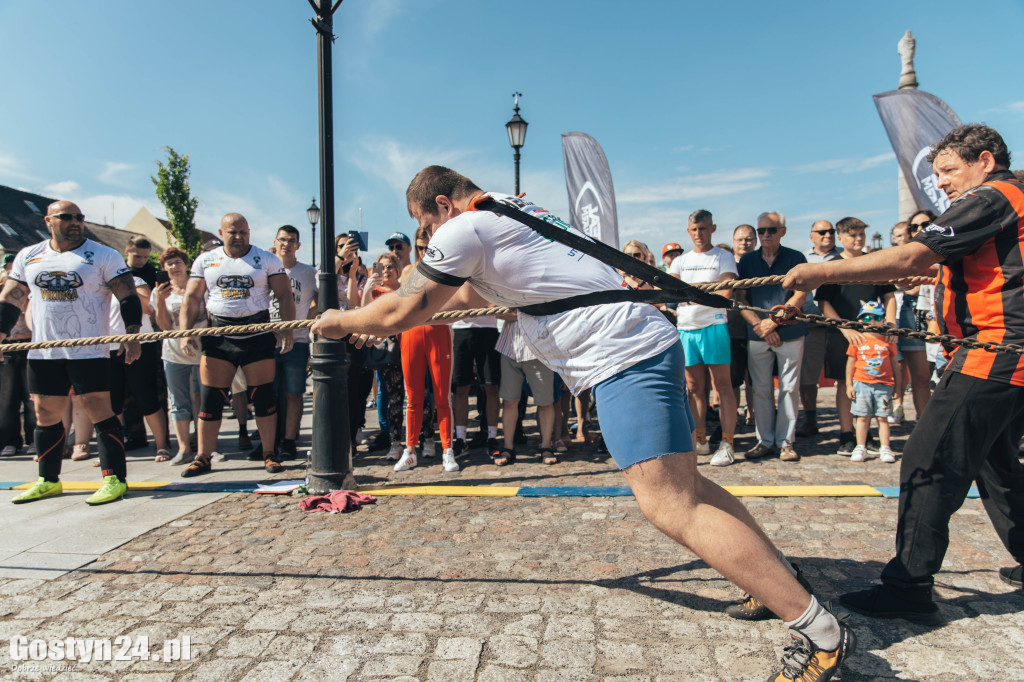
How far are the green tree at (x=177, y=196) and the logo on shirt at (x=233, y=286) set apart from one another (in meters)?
29.9

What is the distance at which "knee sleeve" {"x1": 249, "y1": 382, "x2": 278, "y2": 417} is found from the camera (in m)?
5.95

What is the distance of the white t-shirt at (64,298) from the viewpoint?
195 inches

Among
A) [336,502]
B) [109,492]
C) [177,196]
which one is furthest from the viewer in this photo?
[177,196]

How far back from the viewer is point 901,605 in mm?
2727

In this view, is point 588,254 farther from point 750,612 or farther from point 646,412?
point 750,612

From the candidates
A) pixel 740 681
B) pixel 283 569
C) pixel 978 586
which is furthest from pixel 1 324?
pixel 978 586

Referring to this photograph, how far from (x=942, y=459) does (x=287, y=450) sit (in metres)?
5.64

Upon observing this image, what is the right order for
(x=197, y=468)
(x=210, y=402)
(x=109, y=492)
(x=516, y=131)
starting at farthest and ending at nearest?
1. (x=516, y=131)
2. (x=210, y=402)
3. (x=197, y=468)
4. (x=109, y=492)

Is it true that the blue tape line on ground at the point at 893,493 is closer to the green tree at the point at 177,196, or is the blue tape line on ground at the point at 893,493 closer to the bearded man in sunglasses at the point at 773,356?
the bearded man in sunglasses at the point at 773,356

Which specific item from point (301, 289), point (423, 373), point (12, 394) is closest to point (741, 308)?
point (423, 373)

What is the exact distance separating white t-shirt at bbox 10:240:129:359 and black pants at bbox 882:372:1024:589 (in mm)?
5504

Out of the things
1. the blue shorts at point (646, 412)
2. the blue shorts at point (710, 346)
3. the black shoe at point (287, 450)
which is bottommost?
the black shoe at point (287, 450)

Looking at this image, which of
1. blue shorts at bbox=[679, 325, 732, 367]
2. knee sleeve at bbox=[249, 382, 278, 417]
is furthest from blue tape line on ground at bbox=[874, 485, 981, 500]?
knee sleeve at bbox=[249, 382, 278, 417]

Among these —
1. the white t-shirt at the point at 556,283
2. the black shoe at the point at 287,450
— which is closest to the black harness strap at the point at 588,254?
the white t-shirt at the point at 556,283
